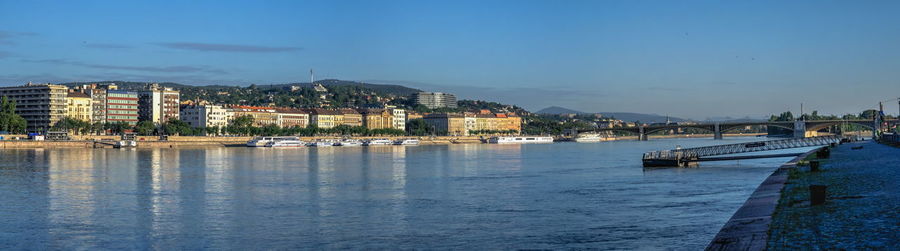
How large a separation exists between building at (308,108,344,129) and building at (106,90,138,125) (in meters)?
36.3

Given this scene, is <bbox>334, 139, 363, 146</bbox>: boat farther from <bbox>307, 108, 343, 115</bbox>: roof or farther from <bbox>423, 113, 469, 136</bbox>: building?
<bbox>423, 113, 469, 136</bbox>: building

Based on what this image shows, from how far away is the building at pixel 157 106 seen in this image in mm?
120500

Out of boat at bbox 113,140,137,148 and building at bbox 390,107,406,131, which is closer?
boat at bbox 113,140,137,148

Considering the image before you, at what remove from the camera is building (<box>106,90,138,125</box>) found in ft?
382

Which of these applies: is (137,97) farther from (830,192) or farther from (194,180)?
(830,192)

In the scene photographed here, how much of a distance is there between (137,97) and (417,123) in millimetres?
51735

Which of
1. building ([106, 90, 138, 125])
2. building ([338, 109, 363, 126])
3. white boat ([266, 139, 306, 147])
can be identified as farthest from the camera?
building ([338, 109, 363, 126])

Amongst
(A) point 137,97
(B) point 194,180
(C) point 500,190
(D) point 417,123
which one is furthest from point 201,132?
(C) point 500,190

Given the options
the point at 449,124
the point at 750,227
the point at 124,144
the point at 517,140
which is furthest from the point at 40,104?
the point at 750,227

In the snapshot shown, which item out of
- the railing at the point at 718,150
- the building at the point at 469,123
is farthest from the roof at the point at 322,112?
the railing at the point at 718,150

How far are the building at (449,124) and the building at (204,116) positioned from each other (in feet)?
146

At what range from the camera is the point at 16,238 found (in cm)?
1777

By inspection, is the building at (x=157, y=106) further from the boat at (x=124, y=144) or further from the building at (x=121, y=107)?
the boat at (x=124, y=144)

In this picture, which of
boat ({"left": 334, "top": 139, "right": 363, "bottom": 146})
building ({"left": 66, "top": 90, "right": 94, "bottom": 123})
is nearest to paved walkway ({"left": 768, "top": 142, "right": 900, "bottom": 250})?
boat ({"left": 334, "top": 139, "right": 363, "bottom": 146})
